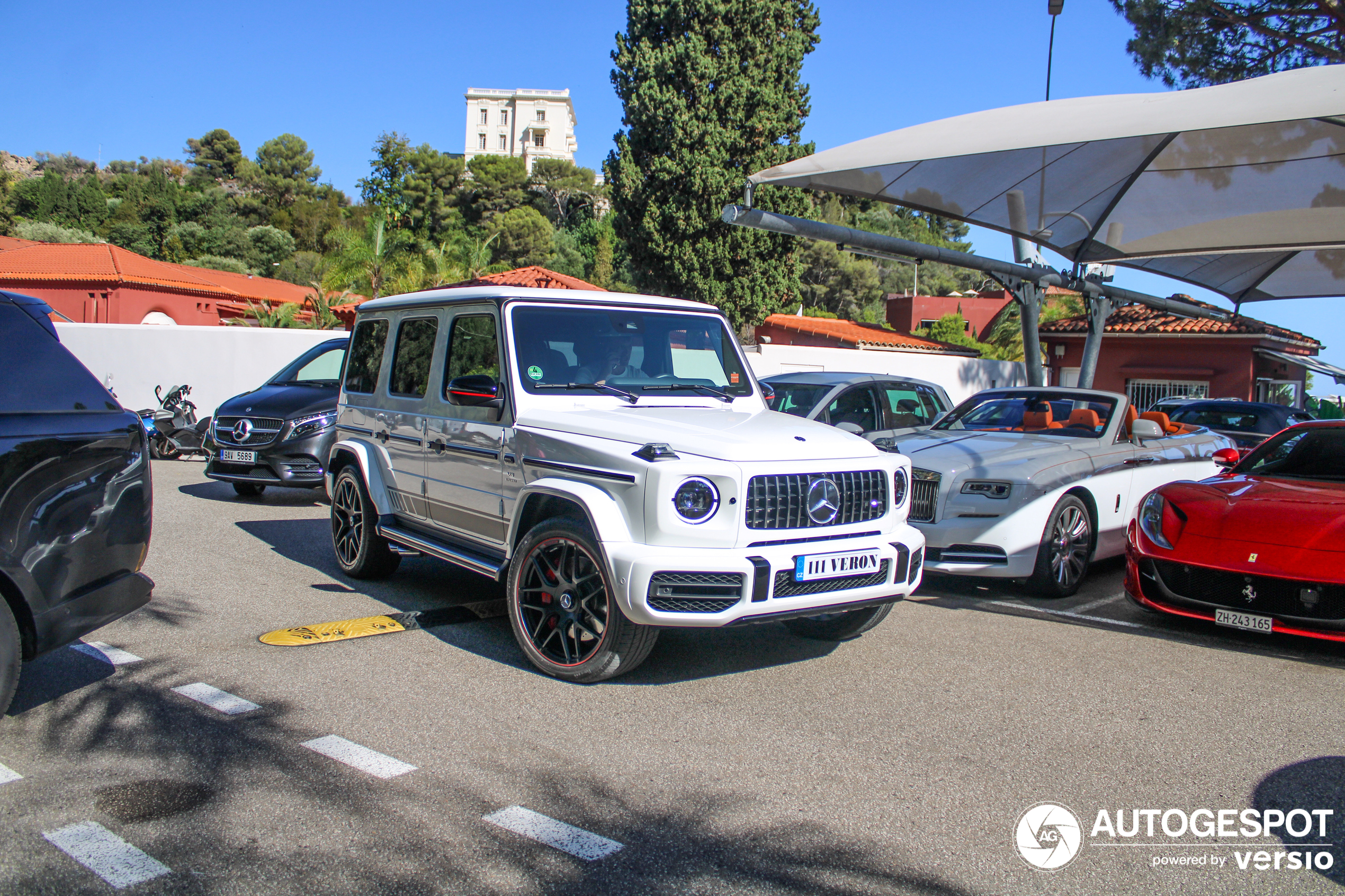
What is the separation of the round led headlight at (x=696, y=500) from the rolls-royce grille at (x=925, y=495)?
303 cm

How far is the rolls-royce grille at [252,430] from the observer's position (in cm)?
1045

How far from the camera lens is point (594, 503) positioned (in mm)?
4473

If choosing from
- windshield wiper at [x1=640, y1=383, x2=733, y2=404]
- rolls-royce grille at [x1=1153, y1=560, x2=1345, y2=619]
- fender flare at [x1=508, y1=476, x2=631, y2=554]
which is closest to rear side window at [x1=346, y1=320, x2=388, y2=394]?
windshield wiper at [x1=640, y1=383, x2=733, y2=404]

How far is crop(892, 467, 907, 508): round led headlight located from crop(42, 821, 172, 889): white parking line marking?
3504mm

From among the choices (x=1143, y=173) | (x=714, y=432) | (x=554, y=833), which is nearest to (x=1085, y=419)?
(x=714, y=432)

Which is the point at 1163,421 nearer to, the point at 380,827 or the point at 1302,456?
the point at 1302,456

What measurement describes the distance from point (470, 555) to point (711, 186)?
77.8 feet

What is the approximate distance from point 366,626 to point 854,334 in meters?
28.8

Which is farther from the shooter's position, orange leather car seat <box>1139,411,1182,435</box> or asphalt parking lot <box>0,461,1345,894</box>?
orange leather car seat <box>1139,411,1182,435</box>

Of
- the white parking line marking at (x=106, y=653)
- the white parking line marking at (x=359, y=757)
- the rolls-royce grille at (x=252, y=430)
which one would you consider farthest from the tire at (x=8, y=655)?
the rolls-royce grille at (x=252, y=430)

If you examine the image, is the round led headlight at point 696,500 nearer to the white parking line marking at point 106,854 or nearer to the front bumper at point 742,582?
the front bumper at point 742,582

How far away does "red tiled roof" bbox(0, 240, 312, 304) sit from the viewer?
34812 mm

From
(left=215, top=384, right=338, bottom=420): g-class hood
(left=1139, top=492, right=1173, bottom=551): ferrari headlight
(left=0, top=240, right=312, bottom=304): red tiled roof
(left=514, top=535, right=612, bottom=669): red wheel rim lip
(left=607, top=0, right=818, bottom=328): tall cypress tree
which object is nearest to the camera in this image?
(left=514, top=535, right=612, bottom=669): red wheel rim lip

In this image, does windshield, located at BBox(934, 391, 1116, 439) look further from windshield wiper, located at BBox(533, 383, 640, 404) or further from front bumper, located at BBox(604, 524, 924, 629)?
front bumper, located at BBox(604, 524, 924, 629)
